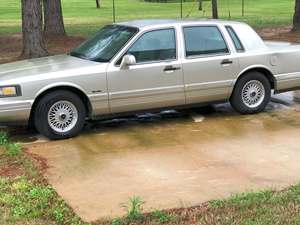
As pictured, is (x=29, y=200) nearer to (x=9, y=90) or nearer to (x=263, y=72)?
(x=9, y=90)

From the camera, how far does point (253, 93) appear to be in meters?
9.27

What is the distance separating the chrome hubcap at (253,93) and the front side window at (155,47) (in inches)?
54.8

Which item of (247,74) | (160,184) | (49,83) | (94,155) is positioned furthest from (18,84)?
(247,74)

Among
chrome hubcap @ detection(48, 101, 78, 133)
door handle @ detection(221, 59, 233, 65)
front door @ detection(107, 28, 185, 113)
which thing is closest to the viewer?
chrome hubcap @ detection(48, 101, 78, 133)

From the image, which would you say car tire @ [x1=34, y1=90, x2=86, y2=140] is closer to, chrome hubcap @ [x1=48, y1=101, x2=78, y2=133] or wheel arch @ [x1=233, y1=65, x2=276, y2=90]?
chrome hubcap @ [x1=48, y1=101, x2=78, y2=133]

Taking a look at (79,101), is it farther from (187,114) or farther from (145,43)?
(187,114)

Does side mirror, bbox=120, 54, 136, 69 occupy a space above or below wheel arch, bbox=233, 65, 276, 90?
above

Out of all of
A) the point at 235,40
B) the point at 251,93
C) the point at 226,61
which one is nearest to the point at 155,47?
the point at 226,61

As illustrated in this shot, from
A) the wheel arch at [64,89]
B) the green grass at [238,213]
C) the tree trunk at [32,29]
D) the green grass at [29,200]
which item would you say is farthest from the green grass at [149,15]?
the green grass at [238,213]

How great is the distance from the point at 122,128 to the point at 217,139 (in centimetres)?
145

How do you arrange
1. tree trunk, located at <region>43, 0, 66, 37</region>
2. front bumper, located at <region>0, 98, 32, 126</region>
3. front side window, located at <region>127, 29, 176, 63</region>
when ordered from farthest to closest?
tree trunk, located at <region>43, 0, 66, 37</region>
front side window, located at <region>127, 29, 176, 63</region>
front bumper, located at <region>0, 98, 32, 126</region>

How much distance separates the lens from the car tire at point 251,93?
912cm

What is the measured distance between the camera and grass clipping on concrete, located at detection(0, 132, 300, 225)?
194 inches

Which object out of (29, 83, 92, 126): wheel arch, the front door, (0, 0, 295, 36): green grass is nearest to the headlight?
(29, 83, 92, 126): wheel arch
